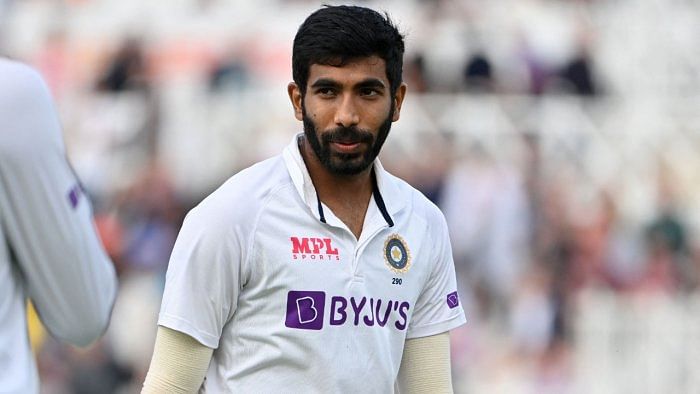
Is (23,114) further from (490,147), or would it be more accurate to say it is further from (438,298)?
(490,147)

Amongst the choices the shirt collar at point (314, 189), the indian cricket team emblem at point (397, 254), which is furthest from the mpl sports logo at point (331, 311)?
the shirt collar at point (314, 189)

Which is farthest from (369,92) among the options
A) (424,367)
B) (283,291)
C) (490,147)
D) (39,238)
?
(490,147)

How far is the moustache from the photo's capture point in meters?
3.81

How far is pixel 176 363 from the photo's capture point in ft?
12.4

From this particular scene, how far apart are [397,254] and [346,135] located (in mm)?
384

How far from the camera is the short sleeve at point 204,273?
3.73m

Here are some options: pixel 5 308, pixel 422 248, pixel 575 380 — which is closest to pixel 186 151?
pixel 575 380

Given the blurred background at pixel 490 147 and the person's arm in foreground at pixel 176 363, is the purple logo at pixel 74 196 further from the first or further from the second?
the blurred background at pixel 490 147

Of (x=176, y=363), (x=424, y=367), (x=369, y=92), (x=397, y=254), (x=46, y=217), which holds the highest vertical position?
(x=369, y=92)

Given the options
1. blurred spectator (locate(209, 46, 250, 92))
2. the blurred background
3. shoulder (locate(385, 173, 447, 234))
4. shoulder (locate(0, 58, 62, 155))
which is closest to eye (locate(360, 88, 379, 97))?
shoulder (locate(385, 173, 447, 234))

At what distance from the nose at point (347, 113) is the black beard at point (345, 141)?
0.06 feet

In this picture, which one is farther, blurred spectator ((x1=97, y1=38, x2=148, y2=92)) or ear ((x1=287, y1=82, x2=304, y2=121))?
blurred spectator ((x1=97, y1=38, x2=148, y2=92))

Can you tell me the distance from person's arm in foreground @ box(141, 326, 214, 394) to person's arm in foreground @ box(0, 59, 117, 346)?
→ 3.26 feet

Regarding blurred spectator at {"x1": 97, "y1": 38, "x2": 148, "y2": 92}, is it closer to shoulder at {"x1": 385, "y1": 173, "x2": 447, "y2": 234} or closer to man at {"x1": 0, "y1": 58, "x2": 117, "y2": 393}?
shoulder at {"x1": 385, "y1": 173, "x2": 447, "y2": 234}
